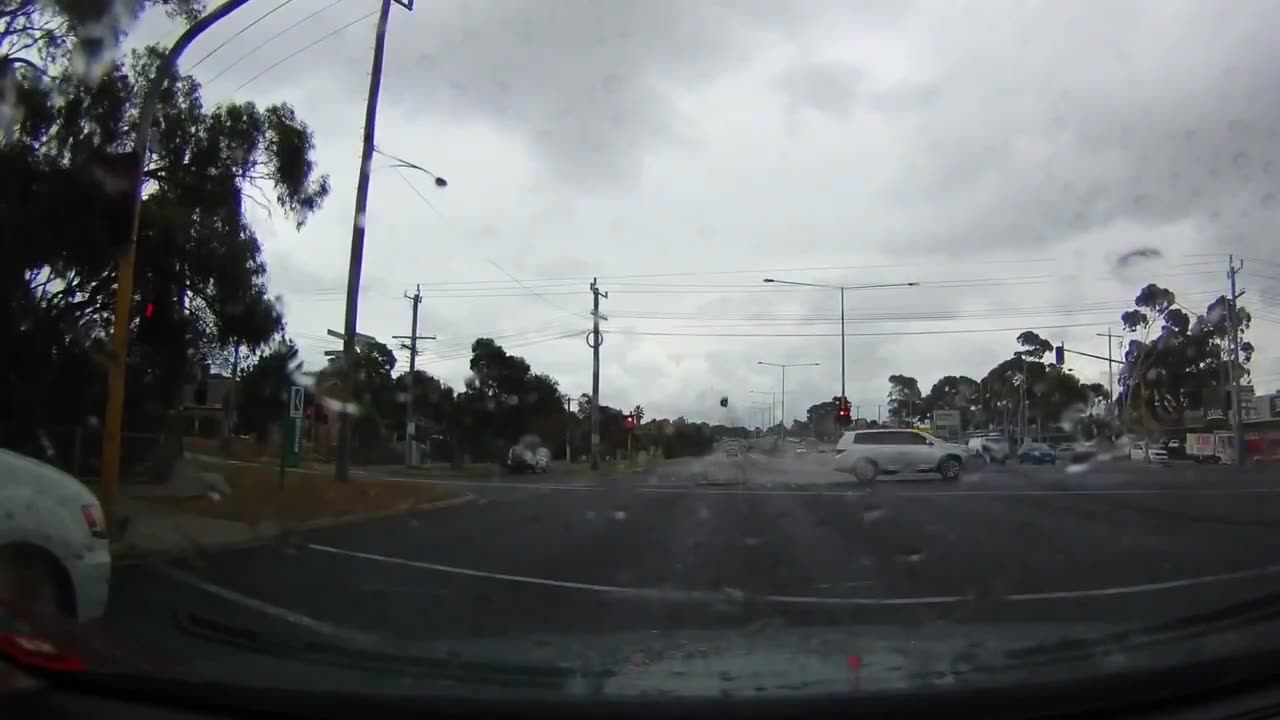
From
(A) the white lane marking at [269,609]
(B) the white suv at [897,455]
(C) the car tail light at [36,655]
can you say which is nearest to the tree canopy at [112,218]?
(A) the white lane marking at [269,609]

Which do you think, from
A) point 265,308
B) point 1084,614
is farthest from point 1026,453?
point 1084,614

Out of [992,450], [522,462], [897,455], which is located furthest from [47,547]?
[992,450]

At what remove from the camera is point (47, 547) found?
A: 545 centimetres

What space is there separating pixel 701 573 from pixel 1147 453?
41.9 m

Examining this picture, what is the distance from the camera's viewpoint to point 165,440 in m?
17.5

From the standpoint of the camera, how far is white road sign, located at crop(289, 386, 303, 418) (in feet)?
55.1

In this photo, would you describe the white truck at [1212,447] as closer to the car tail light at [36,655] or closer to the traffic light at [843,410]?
the traffic light at [843,410]

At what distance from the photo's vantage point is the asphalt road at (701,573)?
599 cm

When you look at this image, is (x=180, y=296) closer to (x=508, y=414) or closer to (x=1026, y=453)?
(x=508, y=414)

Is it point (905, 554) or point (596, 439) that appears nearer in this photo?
point (905, 554)

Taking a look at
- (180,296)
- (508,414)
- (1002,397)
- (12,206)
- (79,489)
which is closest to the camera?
(79,489)

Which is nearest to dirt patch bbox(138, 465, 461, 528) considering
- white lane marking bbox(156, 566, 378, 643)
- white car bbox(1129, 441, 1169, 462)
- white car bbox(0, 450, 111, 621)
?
white lane marking bbox(156, 566, 378, 643)

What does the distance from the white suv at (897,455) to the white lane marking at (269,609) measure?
19.0m

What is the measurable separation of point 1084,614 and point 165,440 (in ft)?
53.8
